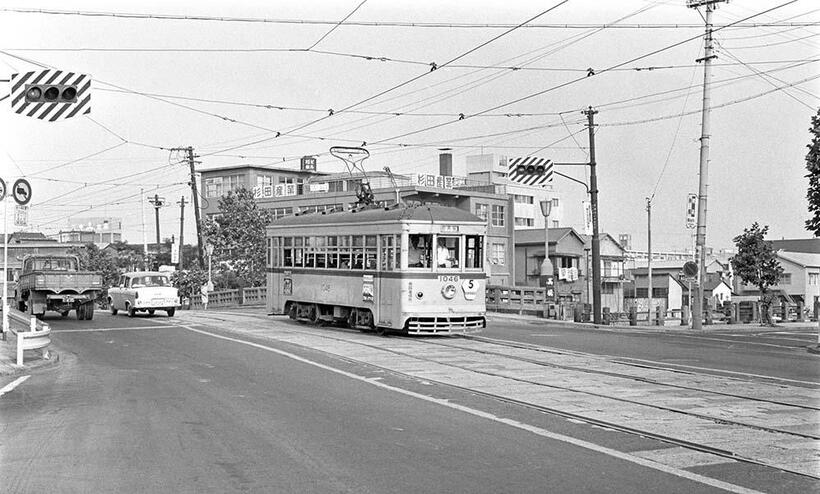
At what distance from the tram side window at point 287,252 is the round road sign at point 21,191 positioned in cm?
881

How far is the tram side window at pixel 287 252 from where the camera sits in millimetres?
26969

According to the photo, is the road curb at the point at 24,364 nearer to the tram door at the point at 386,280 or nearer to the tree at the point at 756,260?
the tram door at the point at 386,280

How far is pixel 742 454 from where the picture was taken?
315 inches

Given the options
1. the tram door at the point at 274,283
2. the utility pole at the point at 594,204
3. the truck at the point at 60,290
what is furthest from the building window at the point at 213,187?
the tram door at the point at 274,283

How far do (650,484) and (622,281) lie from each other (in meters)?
63.0

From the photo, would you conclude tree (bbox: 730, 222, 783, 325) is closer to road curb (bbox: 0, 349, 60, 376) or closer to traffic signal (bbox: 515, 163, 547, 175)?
traffic signal (bbox: 515, 163, 547, 175)

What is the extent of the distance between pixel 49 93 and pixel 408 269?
8982 millimetres

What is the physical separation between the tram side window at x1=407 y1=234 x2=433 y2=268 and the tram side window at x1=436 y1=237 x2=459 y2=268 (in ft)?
0.90

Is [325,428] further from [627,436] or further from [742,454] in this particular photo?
[742,454]

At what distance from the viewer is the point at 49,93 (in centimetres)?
1591

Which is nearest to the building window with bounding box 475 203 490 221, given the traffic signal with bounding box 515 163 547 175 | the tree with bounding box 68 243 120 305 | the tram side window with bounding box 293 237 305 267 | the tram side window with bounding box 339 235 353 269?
the tree with bounding box 68 243 120 305

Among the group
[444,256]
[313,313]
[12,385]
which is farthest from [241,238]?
[12,385]

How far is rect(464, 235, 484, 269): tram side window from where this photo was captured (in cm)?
2212

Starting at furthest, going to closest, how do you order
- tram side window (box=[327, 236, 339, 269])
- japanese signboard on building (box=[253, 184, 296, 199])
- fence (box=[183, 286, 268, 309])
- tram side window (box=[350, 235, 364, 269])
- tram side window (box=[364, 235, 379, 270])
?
japanese signboard on building (box=[253, 184, 296, 199]), fence (box=[183, 286, 268, 309]), tram side window (box=[327, 236, 339, 269]), tram side window (box=[350, 235, 364, 269]), tram side window (box=[364, 235, 379, 270])
